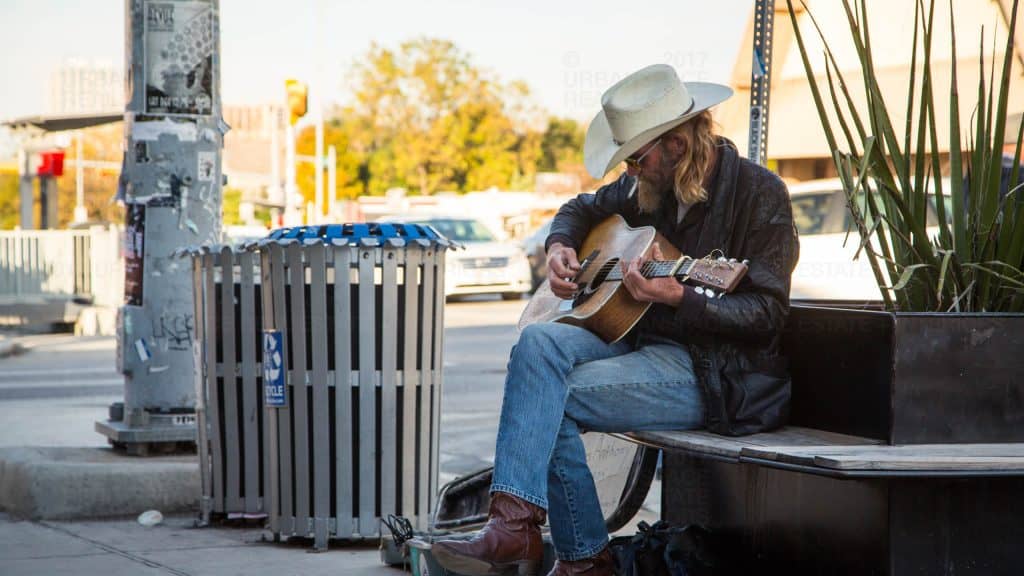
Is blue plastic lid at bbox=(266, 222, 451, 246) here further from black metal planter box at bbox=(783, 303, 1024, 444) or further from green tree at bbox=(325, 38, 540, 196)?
green tree at bbox=(325, 38, 540, 196)

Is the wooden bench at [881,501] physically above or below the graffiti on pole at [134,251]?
below

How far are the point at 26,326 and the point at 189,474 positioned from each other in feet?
46.6

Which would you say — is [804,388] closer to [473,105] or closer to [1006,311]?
[1006,311]

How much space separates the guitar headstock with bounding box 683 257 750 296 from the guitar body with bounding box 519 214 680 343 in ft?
0.61

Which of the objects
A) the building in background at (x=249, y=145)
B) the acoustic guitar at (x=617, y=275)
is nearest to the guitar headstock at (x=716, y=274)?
the acoustic guitar at (x=617, y=275)

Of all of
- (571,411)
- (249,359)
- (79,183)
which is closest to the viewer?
(571,411)

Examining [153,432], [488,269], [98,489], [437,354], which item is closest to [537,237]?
[488,269]

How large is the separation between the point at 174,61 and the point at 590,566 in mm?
3662

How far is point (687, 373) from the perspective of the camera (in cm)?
335

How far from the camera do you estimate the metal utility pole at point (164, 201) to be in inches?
235

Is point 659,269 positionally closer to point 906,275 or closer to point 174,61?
point 906,275

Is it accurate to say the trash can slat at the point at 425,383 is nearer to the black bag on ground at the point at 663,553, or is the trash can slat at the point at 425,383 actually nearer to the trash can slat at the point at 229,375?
the trash can slat at the point at 229,375

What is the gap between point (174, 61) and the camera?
5.99 m

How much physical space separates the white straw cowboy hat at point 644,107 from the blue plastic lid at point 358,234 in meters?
1.21
